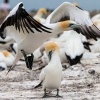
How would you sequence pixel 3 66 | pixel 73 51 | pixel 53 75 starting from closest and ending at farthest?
1. pixel 53 75
2. pixel 3 66
3. pixel 73 51

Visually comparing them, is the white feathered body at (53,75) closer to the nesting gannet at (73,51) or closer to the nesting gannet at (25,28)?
the nesting gannet at (25,28)

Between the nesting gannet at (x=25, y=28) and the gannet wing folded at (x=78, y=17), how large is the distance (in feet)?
2.67

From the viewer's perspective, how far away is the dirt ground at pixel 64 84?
9297mm

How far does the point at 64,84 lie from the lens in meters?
10.7

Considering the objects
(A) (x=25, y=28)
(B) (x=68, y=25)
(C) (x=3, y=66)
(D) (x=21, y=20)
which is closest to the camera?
(D) (x=21, y=20)

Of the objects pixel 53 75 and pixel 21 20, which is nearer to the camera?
pixel 53 75

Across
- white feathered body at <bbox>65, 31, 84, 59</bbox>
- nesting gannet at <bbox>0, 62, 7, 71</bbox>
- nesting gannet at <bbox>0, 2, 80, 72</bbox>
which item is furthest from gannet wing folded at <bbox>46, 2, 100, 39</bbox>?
nesting gannet at <bbox>0, 62, 7, 71</bbox>

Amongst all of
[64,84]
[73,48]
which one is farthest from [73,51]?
[64,84]

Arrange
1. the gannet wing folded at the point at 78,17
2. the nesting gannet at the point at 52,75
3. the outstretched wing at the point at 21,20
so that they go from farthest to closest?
the gannet wing folded at the point at 78,17
the outstretched wing at the point at 21,20
the nesting gannet at the point at 52,75

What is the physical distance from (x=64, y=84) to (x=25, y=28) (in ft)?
4.38

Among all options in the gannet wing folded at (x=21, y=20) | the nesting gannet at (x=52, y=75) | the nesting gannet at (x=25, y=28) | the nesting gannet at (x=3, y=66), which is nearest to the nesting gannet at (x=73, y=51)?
the nesting gannet at (x=3, y=66)

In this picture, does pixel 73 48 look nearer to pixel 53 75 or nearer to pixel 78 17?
pixel 78 17

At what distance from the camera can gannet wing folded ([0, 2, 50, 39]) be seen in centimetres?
1005

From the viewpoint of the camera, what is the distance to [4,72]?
12.3m
